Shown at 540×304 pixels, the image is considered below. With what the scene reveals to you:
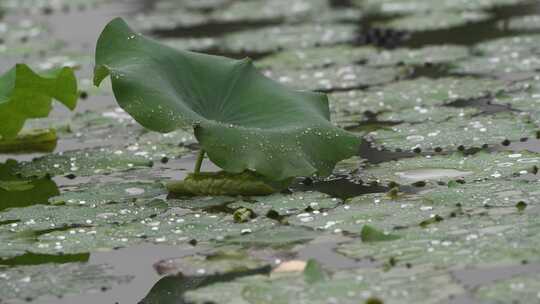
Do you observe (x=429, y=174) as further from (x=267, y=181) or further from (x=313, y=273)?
(x=313, y=273)

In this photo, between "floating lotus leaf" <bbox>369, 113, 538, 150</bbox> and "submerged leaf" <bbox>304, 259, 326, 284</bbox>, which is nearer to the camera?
"submerged leaf" <bbox>304, 259, 326, 284</bbox>

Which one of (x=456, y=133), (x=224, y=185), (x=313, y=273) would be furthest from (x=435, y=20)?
(x=313, y=273)

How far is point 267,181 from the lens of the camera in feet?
9.83

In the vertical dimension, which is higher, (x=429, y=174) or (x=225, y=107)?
(x=225, y=107)

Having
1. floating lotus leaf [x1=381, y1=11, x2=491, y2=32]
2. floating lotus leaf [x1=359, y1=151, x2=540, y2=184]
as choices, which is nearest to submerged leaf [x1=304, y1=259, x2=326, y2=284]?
floating lotus leaf [x1=359, y1=151, x2=540, y2=184]

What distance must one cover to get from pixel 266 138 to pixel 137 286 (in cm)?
66

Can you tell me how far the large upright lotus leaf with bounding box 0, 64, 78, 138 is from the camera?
10.6ft

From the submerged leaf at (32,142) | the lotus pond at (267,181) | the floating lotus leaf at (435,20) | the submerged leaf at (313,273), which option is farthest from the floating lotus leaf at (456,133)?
the floating lotus leaf at (435,20)

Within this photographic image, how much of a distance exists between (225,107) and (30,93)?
0.59 m

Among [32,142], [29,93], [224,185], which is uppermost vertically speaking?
[29,93]

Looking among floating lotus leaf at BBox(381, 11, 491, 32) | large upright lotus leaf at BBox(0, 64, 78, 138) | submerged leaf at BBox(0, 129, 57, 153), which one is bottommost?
submerged leaf at BBox(0, 129, 57, 153)

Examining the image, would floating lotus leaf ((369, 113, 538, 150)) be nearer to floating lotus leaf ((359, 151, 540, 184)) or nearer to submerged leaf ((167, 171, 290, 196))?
floating lotus leaf ((359, 151, 540, 184))

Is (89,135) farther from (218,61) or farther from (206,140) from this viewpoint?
(206,140)

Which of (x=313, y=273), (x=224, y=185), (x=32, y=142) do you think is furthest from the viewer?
(x=32, y=142)
